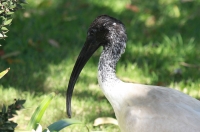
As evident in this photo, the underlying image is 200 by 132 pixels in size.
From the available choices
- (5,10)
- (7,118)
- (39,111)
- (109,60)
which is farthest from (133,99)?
(5,10)

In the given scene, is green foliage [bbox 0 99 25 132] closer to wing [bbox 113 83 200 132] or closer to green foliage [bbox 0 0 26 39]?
green foliage [bbox 0 0 26 39]

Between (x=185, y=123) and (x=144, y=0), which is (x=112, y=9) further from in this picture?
(x=185, y=123)

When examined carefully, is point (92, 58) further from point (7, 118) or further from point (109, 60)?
point (7, 118)

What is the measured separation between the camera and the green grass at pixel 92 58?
4.84 m

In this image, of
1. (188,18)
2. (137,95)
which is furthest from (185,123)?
(188,18)

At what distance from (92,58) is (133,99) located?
7.06 ft

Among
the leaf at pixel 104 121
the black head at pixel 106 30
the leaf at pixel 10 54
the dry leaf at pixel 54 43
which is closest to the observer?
the black head at pixel 106 30

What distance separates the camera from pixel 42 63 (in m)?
5.63

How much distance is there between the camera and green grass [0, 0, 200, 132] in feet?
15.9

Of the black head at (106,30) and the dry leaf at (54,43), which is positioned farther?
the dry leaf at (54,43)

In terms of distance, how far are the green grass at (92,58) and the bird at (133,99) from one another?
0.66m

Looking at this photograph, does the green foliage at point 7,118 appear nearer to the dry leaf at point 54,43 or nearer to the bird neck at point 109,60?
the bird neck at point 109,60

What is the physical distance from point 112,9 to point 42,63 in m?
1.99

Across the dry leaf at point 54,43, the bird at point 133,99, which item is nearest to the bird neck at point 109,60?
the bird at point 133,99
